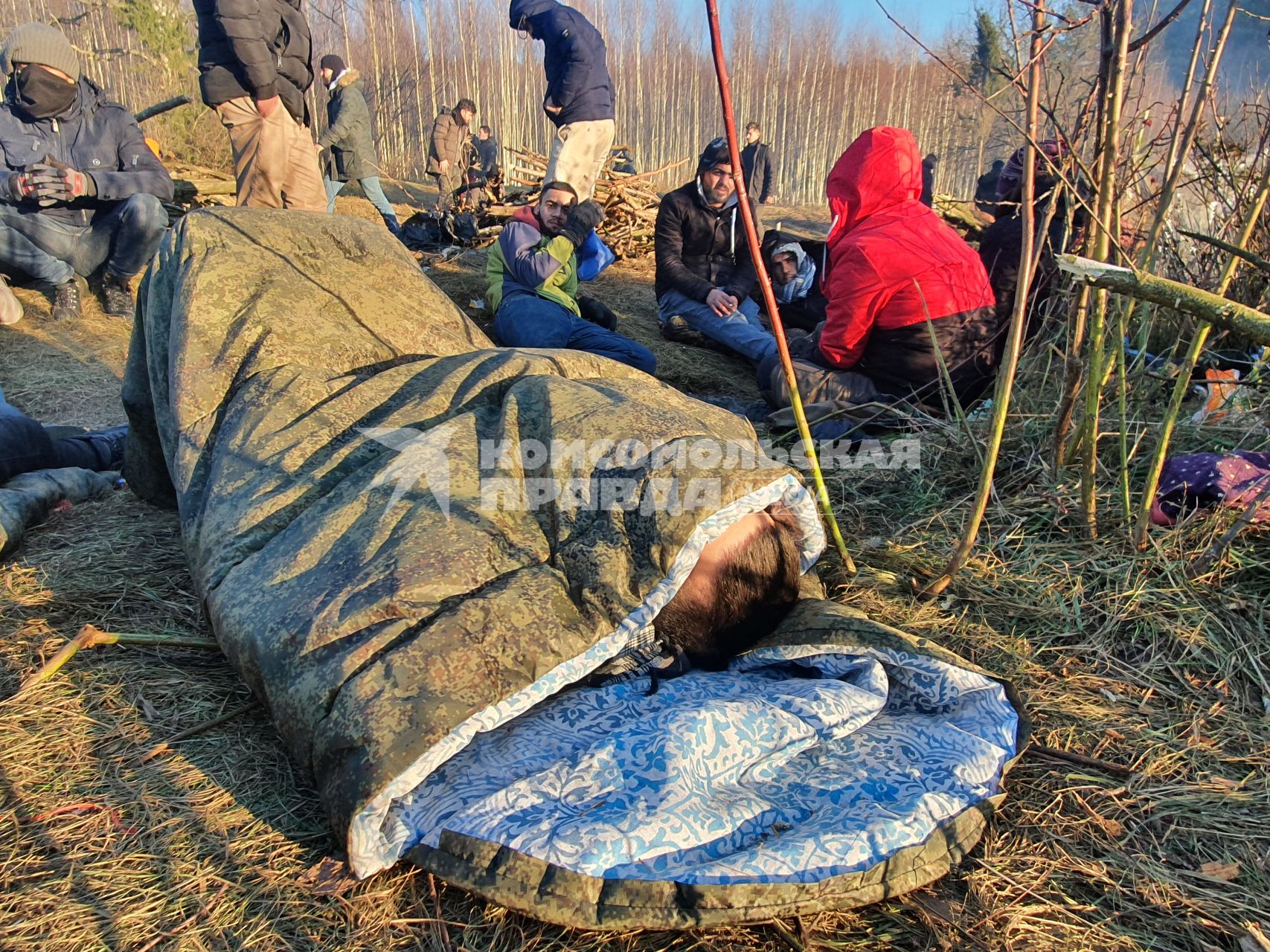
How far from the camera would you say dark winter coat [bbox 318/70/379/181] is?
8266 mm

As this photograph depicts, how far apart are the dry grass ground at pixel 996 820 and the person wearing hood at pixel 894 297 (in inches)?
28.6

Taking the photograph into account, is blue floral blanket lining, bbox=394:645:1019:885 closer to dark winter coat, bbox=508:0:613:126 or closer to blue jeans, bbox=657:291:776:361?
blue jeans, bbox=657:291:776:361

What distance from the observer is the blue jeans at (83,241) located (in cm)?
521

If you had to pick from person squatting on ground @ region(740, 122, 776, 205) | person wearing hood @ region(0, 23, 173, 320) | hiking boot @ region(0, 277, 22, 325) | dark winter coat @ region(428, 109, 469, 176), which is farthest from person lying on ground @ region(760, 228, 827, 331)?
dark winter coat @ region(428, 109, 469, 176)

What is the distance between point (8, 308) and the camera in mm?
5156

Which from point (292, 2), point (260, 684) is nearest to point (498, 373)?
point (260, 684)

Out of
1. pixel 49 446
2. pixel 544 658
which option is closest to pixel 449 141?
pixel 49 446

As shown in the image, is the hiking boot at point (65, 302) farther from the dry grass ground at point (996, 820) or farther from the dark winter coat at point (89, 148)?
the dry grass ground at point (996, 820)

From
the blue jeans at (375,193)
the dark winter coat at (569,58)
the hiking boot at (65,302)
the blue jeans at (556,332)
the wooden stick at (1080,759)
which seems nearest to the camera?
the wooden stick at (1080,759)

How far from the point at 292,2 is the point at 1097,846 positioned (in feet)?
19.0

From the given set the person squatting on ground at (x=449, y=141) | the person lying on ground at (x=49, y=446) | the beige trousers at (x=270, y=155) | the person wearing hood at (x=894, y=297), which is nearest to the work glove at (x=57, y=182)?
Result: the beige trousers at (x=270, y=155)

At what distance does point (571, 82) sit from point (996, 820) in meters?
5.82

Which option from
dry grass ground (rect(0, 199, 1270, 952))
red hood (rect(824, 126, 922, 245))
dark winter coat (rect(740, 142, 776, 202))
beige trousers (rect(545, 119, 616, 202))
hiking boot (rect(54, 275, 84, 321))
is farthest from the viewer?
dark winter coat (rect(740, 142, 776, 202))

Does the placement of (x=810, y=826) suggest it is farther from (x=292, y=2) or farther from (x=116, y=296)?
(x=116, y=296)
